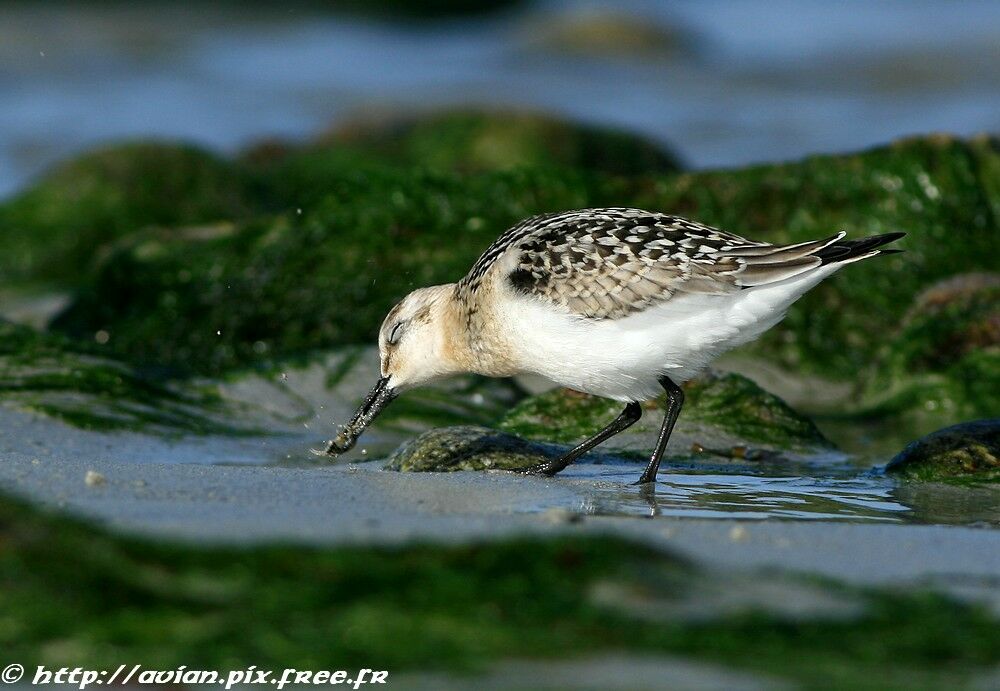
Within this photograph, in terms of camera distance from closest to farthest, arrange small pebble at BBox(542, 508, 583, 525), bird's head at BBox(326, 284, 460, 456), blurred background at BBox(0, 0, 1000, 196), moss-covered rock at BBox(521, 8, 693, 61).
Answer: small pebble at BBox(542, 508, 583, 525) < bird's head at BBox(326, 284, 460, 456) < blurred background at BBox(0, 0, 1000, 196) < moss-covered rock at BBox(521, 8, 693, 61)

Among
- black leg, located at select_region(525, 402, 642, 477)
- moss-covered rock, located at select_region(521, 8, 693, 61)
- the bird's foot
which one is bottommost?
the bird's foot

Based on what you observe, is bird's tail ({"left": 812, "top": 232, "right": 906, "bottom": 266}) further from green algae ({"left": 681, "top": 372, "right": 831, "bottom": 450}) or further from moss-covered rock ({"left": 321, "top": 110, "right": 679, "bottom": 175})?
moss-covered rock ({"left": 321, "top": 110, "right": 679, "bottom": 175})

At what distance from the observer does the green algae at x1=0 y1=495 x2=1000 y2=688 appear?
10.2 feet

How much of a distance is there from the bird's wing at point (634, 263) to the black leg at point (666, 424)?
1.85ft

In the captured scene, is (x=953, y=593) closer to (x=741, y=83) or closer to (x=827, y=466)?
(x=827, y=466)

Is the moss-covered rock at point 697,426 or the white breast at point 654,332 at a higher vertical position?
the white breast at point 654,332

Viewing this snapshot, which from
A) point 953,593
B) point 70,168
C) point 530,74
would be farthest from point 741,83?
point 953,593

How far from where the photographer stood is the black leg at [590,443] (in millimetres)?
5795

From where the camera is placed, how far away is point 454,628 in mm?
3219

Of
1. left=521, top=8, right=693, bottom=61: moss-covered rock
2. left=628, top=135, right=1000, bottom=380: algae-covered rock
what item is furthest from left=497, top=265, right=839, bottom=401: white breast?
left=521, top=8, right=693, bottom=61: moss-covered rock

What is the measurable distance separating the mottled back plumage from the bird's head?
0.70 meters

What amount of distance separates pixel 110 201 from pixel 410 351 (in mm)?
6270

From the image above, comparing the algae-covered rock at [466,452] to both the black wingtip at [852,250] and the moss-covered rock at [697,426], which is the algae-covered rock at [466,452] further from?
the black wingtip at [852,250]

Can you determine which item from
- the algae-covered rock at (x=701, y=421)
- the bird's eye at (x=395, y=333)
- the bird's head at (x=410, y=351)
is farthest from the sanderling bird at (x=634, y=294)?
the algae-covered rock at (x=701, y=421)
